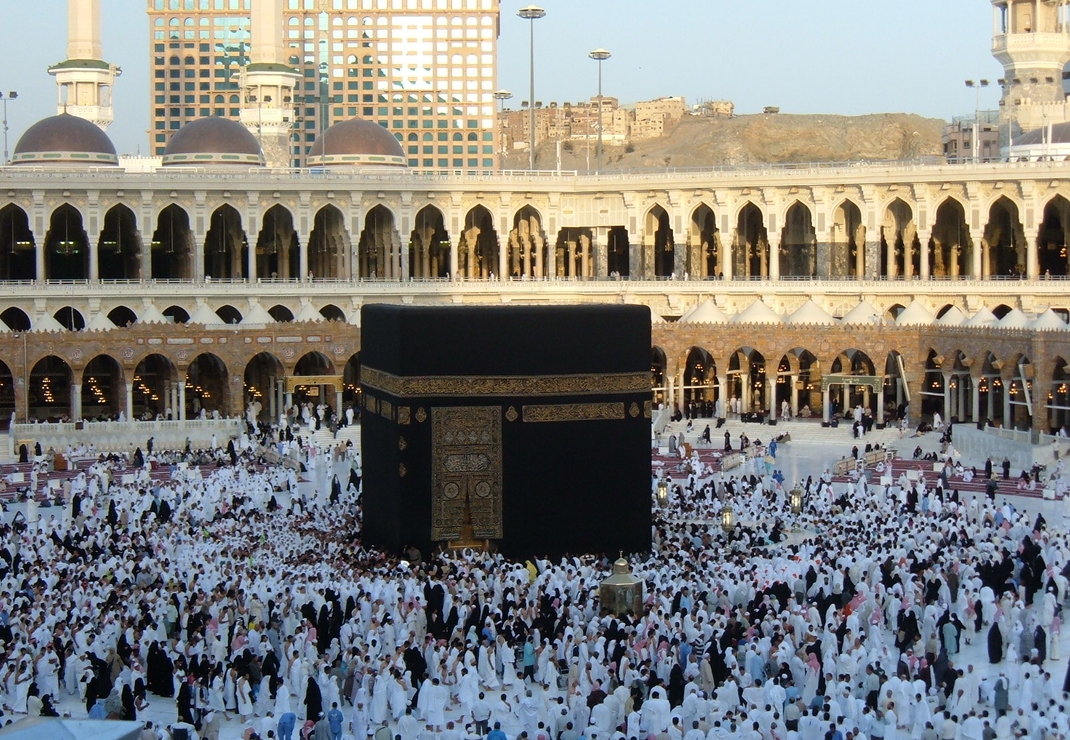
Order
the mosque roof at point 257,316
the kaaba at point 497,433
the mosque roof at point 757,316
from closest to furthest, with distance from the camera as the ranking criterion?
the kaaba at point 497,433
the mosque roof at point 757,316
the mosque roof at point 257,316

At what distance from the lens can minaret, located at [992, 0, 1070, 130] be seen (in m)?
52.3

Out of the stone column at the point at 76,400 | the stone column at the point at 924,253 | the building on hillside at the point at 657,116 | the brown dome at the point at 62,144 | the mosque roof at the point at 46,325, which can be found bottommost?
the stone column at the point at 76,400

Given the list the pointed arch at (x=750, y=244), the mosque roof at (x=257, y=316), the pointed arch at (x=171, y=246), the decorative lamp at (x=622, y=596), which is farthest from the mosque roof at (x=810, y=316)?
the decorative lamp at (x=622, y=596)

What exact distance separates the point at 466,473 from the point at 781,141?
71445 mm

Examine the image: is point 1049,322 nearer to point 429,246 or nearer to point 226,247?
point 429,246

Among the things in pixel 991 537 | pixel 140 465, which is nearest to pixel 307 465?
pixel 140 465

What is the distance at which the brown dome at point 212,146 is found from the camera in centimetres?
4531

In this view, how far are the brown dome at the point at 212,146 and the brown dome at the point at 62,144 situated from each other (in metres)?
1.95

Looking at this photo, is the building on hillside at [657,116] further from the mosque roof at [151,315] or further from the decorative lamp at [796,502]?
the decorative lamp at [796,502]

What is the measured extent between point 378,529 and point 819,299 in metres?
23.5

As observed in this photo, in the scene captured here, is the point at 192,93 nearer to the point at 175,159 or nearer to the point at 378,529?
the point at 175,159

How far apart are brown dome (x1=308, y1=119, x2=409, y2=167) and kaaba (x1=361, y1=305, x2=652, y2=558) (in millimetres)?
27665

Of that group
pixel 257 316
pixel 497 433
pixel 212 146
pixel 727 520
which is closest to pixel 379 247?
pixel 212 146

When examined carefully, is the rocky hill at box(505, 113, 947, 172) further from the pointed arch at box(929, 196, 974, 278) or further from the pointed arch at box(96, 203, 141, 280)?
the pointed arch at box(929, 196, 974, 278)
